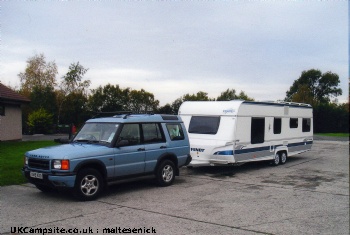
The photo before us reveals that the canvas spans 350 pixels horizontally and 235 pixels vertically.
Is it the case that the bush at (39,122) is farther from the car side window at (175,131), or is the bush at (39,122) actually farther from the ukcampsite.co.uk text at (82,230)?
the ukcampsite.co.uk text at (82,230)

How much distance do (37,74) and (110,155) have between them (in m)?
Answer: 45.6

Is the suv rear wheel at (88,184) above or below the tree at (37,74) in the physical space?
below

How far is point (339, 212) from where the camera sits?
7.59 m

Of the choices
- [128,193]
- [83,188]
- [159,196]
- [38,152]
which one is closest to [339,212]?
[159,196]

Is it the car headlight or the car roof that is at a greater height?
the car roof

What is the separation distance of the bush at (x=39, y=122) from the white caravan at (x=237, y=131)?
85.2ft

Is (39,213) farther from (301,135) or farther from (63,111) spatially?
(63,111)

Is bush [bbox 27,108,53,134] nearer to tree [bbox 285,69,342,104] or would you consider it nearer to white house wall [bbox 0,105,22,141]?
Answer: white house wall [bbox 0,105,22,141]

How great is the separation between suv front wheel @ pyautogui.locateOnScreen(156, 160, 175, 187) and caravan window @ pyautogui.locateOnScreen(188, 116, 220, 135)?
3035 mm

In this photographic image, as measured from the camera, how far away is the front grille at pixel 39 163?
810cm

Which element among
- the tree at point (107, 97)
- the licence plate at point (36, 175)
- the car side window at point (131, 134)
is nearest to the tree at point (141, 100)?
the tree at point (107, 97)

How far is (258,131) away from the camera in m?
13.9

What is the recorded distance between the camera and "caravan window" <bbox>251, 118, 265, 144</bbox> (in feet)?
44.5

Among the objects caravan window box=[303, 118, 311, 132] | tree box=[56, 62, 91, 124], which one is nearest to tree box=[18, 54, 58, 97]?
tree box=[56, 62, 91, 124]
